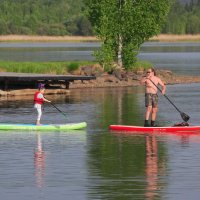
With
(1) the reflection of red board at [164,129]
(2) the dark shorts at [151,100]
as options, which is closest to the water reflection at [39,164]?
(1) the reflection of red board at [164,129]

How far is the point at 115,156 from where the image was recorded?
26.3 metres

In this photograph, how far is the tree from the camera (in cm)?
6556

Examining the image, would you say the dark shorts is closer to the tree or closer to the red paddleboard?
the red paddleboard

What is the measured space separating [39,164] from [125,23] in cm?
4179

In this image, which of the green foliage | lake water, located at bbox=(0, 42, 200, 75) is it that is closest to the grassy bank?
the green foliage

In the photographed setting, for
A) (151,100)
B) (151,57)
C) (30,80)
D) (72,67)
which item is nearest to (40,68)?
(72,67)

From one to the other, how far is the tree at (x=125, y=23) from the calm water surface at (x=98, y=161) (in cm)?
2668

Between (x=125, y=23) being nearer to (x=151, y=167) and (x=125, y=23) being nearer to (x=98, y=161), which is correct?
(x=98, y=161)

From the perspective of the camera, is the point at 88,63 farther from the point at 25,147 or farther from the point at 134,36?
the point at 25,147

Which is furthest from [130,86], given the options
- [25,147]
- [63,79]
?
[25,147]

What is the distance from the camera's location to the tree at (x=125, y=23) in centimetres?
6556

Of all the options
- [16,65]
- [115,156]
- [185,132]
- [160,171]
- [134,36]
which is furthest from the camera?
[134,36]

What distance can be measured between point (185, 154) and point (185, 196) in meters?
6.17

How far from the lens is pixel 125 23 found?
66.0 metres
